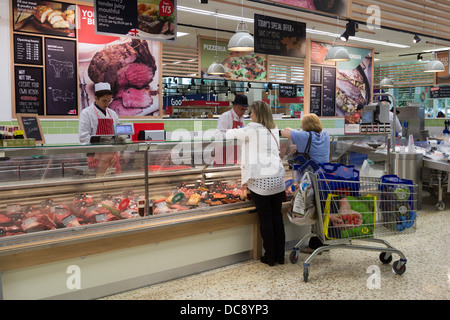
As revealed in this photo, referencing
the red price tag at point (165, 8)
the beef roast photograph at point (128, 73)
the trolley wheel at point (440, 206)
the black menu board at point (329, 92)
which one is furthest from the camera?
the black menu board at point (329, 92)

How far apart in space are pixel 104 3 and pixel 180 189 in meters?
3.10

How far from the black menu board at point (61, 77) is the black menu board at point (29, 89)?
0.41 ft

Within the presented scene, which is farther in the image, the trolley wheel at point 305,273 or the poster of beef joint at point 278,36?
the poster of beef joint at point 278,36

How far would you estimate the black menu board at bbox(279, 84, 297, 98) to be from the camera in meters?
14.1

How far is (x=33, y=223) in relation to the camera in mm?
3057

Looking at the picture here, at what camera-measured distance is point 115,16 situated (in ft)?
18.5

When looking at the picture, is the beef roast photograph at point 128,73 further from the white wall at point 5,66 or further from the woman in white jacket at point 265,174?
the woman in white jacket at point 265,174

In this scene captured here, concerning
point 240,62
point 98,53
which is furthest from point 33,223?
point 240,62

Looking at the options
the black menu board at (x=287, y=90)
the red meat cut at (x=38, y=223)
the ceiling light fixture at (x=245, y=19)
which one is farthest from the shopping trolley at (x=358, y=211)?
the black menu board at (x=287, y=90)

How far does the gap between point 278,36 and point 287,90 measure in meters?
6.45

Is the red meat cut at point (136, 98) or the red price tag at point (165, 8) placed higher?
the red price tag at point (165, 8)

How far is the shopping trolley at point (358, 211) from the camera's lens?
11.6ft
